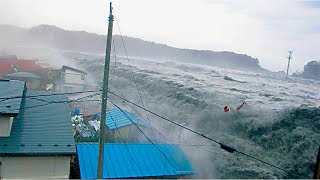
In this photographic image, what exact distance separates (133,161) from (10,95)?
6.44 metres

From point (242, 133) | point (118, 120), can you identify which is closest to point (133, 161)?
point (118, 120)

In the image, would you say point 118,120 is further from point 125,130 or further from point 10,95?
point 10,95

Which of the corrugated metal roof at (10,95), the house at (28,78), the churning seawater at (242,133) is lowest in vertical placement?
the churning seawater at (242,133)

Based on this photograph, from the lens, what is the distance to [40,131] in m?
12.2

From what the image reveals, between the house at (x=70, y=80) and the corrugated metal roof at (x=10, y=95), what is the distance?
76.1 feet

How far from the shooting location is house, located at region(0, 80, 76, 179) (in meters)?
10.9

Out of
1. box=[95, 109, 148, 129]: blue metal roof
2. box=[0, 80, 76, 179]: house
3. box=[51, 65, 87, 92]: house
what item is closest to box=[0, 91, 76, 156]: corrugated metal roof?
box=[0, 80, 76, 179]: house

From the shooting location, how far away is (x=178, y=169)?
48.4ft

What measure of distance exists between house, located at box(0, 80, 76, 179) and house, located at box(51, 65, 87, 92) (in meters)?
25.2

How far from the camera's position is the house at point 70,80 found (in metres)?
38.0

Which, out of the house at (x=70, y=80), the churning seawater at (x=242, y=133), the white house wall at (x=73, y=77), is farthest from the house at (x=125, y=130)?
the white house wall at (x=73, y=77)

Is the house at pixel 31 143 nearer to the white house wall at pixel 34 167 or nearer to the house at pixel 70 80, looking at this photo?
the white house wall at pixel 34 167

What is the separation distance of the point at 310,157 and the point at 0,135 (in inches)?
646

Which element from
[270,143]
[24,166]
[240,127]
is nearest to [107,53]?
[24,166]
